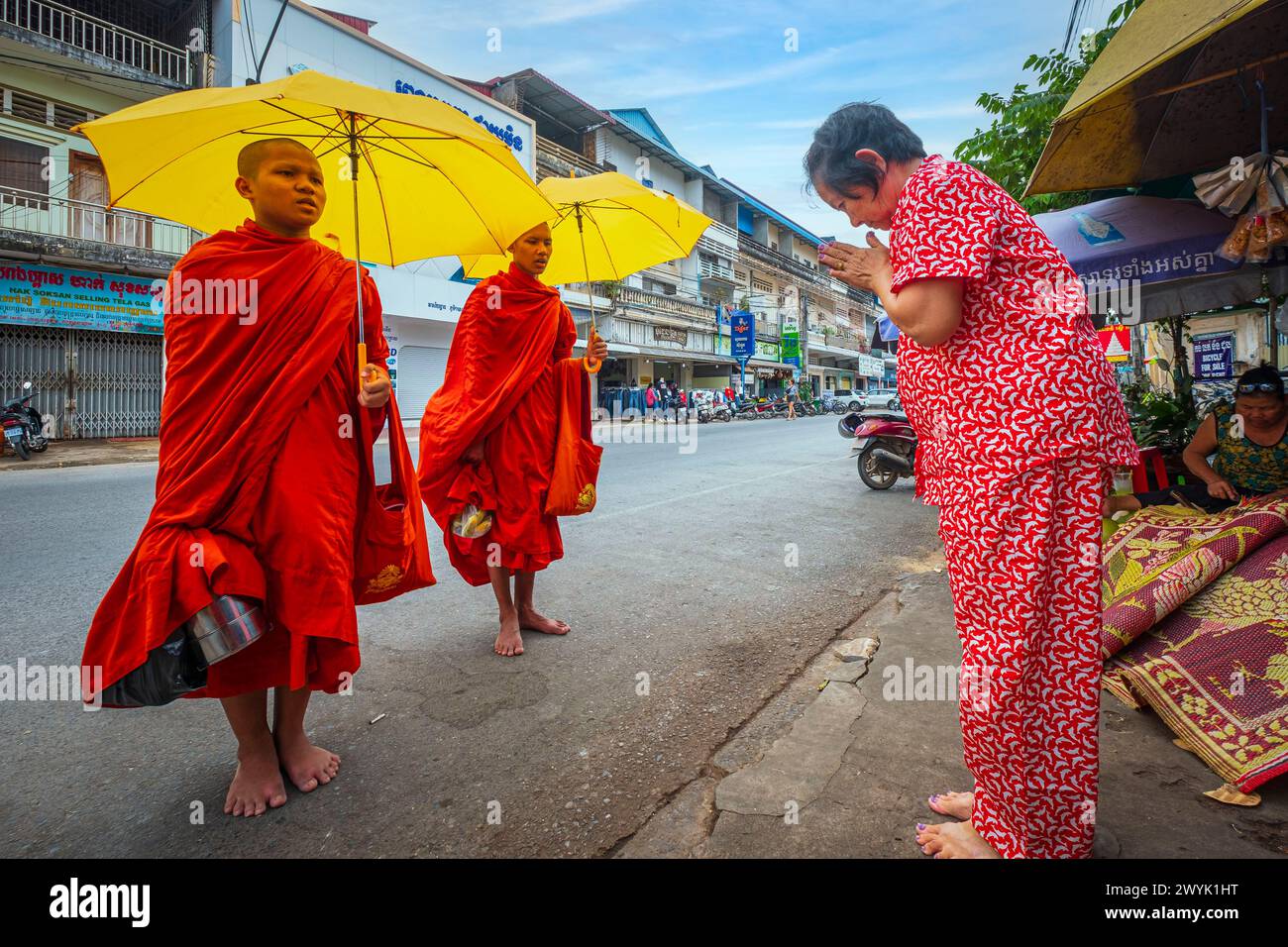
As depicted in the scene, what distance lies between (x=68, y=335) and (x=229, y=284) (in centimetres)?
1563

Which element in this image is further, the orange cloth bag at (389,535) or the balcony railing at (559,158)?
the balcony railing at (559,158)

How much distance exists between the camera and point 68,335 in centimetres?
1350

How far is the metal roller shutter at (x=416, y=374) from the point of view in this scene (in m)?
19.8

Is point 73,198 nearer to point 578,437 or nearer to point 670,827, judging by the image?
point 578,437

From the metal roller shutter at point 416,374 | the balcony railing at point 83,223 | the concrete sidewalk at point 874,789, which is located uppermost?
the balcony railing at point 83,223

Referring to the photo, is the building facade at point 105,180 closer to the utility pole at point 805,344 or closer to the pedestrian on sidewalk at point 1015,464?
the pedestrian on sidewalk at point 1015,464

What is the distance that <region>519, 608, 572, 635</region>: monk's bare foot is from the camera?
3.13m

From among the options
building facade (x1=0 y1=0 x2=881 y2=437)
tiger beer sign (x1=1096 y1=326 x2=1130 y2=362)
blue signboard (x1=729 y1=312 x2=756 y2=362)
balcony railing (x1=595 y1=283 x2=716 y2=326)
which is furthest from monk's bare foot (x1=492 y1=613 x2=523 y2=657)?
blue signboard (x1=729 y1=312 x2=756 y2=362)

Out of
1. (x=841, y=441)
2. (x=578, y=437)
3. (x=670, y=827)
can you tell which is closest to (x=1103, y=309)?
(x=578, y=437)

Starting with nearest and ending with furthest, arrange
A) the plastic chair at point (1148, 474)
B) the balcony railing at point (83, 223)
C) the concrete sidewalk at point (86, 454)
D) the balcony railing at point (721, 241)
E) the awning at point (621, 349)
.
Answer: the plastic chair at point (1148, 474)
the concrete sidewalk at point (86, 454)
the balcony railing at point (83, 223)
the awning at point (621, 349)
the balcony railing at point (721, 241)

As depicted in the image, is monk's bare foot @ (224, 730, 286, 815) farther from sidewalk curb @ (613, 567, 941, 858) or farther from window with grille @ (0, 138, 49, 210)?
window with grille @ (0, 138, 49, 210)

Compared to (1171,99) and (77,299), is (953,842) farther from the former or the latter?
(77,299)

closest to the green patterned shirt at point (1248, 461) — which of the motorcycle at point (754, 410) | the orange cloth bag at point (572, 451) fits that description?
the orange cloth bag at point (572, 451)

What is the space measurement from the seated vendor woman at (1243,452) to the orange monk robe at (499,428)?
9.35 feet
